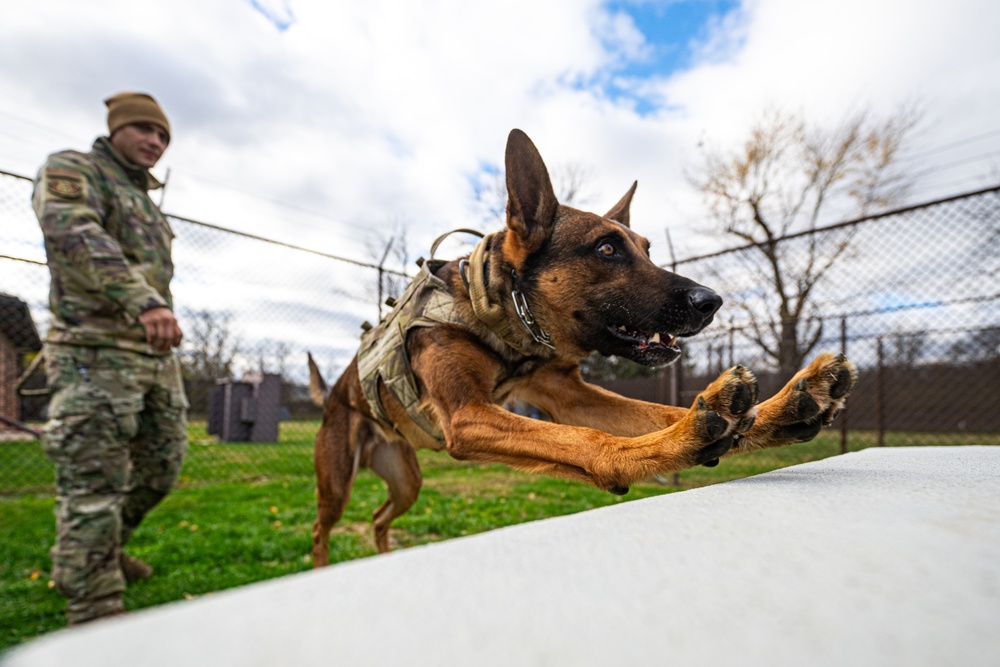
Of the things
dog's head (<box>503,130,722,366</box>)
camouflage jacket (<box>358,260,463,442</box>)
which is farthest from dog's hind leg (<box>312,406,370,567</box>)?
dog's head (<box>503,130,722,366</box>)

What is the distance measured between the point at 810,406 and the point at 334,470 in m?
2.79

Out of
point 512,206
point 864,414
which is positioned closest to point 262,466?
point 512,206

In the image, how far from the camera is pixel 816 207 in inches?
641

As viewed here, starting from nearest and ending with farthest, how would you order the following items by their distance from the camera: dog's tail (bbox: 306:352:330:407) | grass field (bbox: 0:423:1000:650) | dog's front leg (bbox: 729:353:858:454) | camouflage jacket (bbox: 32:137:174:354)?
dog's front leg (bbox: 729:353:858:454), camouflage jacket (bbox: 32:137:174:354), grass field (bbox: 0:423:1000:650), dog's tail (bbox: 306:352:330:407)

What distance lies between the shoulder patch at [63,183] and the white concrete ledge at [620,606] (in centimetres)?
291

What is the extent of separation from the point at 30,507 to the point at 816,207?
19.7m

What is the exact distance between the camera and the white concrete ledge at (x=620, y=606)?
366mm

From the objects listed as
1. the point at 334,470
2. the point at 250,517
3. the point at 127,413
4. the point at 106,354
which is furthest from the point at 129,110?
the point at 250,517

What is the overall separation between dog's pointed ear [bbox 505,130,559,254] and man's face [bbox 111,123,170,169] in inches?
91.6

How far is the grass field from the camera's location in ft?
9.99

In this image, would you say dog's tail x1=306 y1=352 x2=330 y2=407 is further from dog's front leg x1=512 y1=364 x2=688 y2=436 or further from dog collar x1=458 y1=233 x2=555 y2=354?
dog collar x1=458 y1=233 x2=555 y2=354

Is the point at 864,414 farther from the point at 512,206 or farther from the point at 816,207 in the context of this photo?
the point at 512,206

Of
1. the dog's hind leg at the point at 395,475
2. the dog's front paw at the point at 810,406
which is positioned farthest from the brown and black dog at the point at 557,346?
the dog's hind leg at the point at 395,475

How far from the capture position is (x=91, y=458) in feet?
8.19
